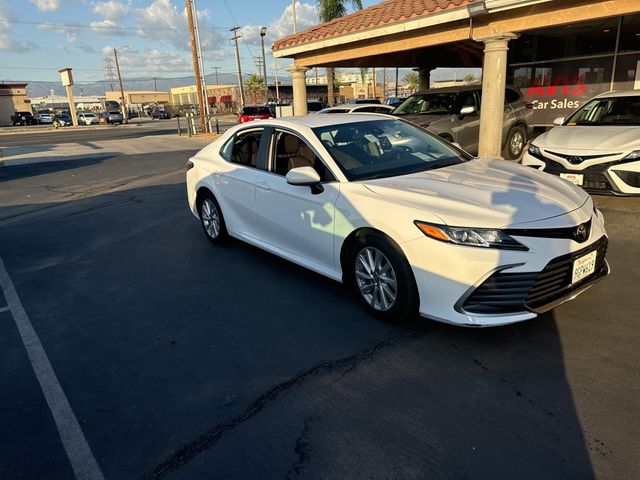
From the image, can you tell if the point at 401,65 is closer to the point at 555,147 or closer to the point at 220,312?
the point at 555,147

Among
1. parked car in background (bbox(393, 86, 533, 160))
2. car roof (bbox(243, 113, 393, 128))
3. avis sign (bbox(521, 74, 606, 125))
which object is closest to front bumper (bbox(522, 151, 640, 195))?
car roof (bbox(243, 113, 393, 128))

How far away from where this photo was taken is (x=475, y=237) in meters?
3.08

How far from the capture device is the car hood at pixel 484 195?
10.3ft

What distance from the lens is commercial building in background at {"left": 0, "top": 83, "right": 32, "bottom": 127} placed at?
6263 centimetres

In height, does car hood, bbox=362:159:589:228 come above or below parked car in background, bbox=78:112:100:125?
above

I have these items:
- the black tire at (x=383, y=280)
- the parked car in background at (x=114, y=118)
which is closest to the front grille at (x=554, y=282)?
the black tire at (x=383, y=280)

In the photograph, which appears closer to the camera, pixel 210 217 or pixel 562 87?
pixel 210 217

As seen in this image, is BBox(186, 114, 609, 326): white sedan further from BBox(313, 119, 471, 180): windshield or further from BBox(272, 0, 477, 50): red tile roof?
BBox(272, 0, 477, 50): red tile roof

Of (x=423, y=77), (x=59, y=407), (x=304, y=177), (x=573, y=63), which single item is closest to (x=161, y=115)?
(x=423, y=77)

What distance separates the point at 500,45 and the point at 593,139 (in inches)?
129

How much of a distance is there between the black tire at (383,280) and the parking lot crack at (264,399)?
0.23 meters

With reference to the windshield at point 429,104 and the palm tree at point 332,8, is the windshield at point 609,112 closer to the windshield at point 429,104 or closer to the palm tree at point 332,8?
the windshield at point 429,104

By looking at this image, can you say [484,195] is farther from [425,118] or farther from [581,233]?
[425,118]

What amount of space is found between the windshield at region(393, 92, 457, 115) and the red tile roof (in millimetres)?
1969
